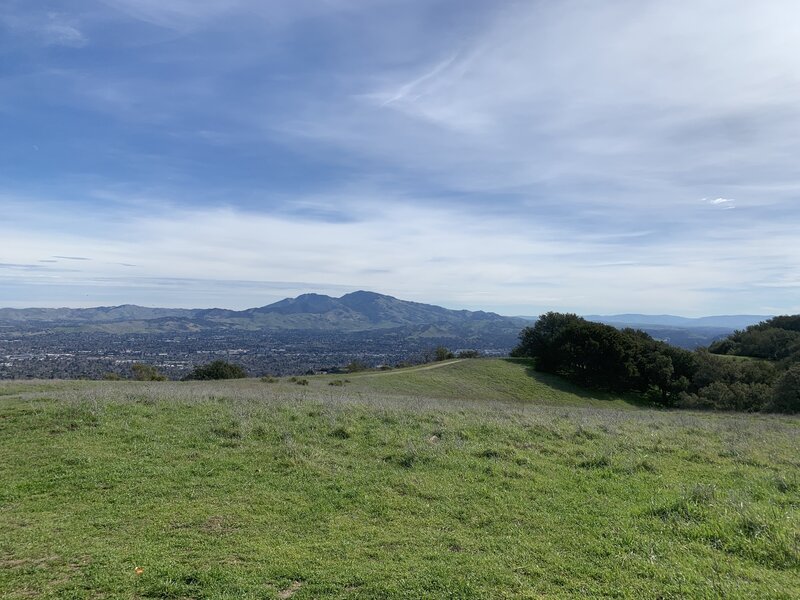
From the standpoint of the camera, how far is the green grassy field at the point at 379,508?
6148 millimetres

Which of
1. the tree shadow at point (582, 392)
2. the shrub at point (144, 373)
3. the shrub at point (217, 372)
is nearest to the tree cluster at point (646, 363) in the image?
the tree shadow at point (582, 392)

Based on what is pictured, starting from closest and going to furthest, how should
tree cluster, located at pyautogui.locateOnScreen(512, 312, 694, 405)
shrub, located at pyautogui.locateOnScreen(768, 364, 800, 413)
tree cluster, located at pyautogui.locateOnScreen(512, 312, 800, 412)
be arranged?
shrub, located at pyautogui.locateOnScreen(768, 364, 800, 413), tree cluster, located at pyautogui.locateOnScreen(512, 312, 800, 412), tree cluster, located at pyautogui.locateOnScreen(512, 312, 694, 405)

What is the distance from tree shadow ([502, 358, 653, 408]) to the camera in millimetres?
51688

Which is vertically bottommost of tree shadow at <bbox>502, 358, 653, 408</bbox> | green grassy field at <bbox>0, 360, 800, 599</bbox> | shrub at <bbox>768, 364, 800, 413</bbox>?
tree shadow at <bbox>502, 358, 653, 408</bbox>

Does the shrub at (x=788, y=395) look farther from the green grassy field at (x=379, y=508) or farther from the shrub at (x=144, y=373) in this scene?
the shrub at (x=144, y=373)

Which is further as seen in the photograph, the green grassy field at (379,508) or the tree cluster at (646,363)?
the tree cluster at (646,363)

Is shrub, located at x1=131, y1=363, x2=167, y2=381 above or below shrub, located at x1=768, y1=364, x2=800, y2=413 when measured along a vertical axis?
below

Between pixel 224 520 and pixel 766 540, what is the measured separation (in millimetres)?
8623

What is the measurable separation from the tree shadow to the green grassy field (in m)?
36.1

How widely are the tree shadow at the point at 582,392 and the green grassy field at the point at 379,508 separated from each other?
36059 millimetres

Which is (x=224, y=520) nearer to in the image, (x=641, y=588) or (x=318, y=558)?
(x=318, y=558)

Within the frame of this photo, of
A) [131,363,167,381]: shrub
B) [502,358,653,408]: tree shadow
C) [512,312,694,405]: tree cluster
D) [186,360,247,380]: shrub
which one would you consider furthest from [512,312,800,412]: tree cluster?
[131,363,167,381]: shrub

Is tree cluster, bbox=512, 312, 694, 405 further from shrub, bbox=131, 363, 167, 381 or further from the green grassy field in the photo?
shrub, bbox=131, 363, 167, 381

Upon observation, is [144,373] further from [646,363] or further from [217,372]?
[646,363]
